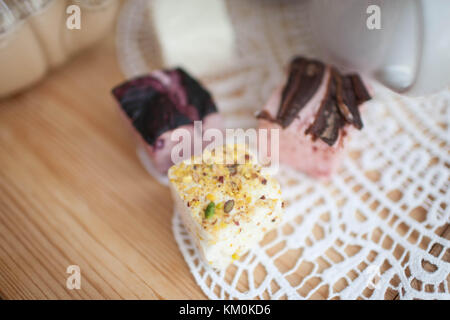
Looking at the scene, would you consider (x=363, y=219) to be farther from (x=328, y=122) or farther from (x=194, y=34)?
(x=194, y=34)

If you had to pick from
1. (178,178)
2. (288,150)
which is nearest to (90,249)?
(178,178)

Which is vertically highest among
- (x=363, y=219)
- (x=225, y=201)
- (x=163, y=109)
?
(x=163, y=109)

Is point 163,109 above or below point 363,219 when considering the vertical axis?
above

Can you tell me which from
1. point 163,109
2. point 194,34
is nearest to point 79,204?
point 163,109

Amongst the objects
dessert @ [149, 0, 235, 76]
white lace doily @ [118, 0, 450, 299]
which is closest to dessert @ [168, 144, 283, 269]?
white lace doily @ [118, 0, 450, 299]

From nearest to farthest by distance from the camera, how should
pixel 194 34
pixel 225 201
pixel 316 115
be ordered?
1. pixel 225 201
2. pixel 316 115
3. pixel 194 34

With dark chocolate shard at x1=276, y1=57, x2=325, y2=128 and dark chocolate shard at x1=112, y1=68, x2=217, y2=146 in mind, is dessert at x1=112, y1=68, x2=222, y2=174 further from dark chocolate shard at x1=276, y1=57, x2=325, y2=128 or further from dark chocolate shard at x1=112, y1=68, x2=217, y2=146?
dark chocolate shard at x1=276, y1=57, x2=325, y2=128
